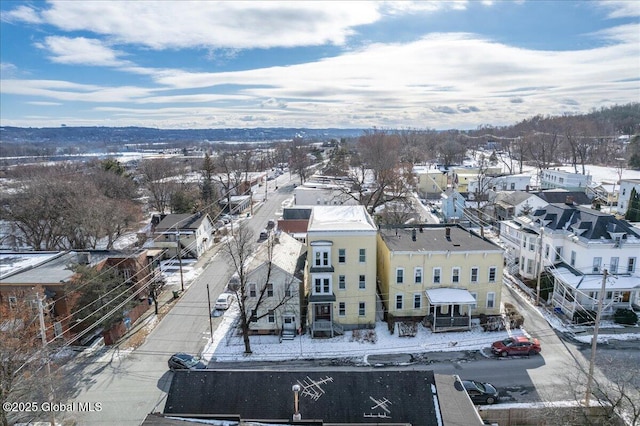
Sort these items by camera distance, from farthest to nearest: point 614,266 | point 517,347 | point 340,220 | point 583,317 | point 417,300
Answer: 1. point 614,266
2. point 340,220
3. point 417,300
4. point 583,317
5. point 517,347

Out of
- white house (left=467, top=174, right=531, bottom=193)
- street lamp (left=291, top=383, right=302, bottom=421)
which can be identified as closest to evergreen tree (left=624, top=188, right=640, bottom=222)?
white house (left=467, top=174, right=531, bottom=193)

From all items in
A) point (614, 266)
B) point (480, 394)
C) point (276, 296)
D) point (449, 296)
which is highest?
point (614, 266)

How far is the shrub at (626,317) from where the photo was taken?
2930 centimetres

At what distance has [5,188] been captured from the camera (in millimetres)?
67562

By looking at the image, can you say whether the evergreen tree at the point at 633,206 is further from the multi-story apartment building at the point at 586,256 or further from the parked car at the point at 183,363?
the parked car at the point at 183,363

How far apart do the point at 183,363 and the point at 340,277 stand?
1187 cm

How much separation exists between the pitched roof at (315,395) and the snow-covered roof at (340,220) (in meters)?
12.6

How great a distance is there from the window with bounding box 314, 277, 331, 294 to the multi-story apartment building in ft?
52.4

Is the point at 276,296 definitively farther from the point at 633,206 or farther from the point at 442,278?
the point at 633,206

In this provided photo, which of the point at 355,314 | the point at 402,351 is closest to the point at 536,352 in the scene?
the point at 402,351

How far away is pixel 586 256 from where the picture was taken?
32.1 meters

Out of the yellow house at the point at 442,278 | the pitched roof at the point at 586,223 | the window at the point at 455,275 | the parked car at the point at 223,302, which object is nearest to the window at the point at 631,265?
the pitched roof at the point at 586,223

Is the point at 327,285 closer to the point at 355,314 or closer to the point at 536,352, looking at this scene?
the point at 355,314

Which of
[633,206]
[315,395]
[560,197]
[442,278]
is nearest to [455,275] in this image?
[442,278]
